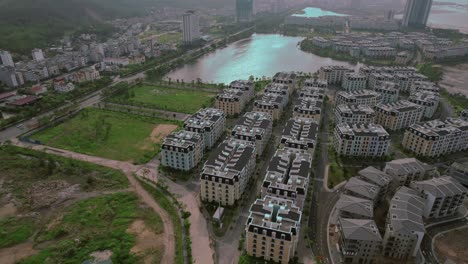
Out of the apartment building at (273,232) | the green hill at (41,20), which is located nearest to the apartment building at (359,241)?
the apartment building at (273,232)

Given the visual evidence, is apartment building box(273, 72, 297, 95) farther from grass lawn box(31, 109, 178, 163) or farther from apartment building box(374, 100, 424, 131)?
grass lawn box(31, 109, 178, 163)

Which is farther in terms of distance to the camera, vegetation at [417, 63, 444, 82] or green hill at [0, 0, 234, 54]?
green hill at [0, 0, 234, 54]

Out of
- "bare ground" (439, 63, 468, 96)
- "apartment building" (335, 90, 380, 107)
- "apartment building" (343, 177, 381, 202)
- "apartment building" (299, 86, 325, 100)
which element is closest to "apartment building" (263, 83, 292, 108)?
"apartment building" (299, 86, 325, 100)

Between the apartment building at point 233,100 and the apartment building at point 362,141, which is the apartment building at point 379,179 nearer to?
the apartment building at point 362,141

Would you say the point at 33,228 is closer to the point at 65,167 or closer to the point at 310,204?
the point at 65,167

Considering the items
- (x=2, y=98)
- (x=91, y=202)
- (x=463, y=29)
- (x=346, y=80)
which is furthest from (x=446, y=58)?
(x=2, y=98)
